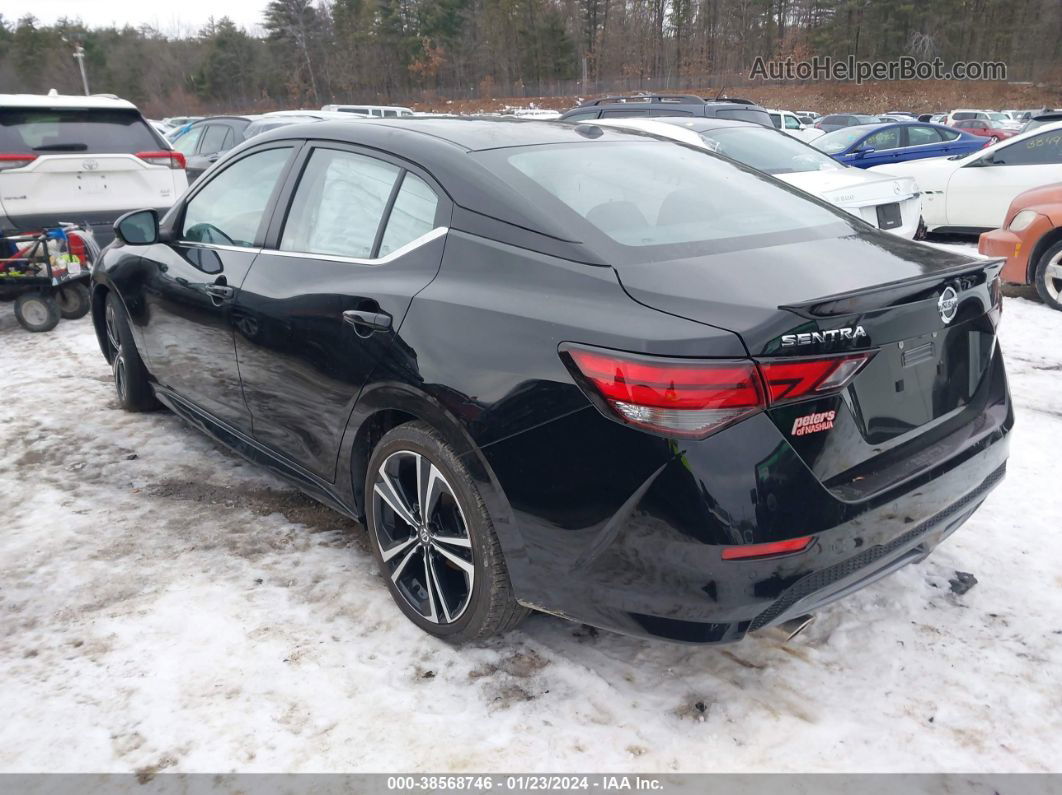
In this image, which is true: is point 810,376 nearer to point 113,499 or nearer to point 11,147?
point 113,499

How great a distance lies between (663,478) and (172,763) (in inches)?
62.7

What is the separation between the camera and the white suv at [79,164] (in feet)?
23.6

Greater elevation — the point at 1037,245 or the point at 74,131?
the point at 74,131

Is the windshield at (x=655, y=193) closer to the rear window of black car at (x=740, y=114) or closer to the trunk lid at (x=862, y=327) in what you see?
the trunk lid at (x=862, y=327)

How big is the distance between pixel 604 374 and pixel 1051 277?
254 inches

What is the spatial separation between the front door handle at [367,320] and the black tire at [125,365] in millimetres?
2507

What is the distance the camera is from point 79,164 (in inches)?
296

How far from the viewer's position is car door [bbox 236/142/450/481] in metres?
2.68

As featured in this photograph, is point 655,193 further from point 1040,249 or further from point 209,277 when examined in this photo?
point 1040,249

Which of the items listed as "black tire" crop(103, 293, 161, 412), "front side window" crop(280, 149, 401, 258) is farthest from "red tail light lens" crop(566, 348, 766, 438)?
"black tire" crop(103, 293, 161, 412)

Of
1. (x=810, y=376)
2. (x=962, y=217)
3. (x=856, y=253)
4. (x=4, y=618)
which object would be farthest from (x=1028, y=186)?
(x=4, y=618)

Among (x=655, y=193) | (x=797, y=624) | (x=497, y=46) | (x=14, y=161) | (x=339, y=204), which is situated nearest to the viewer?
(x=797, y=624)

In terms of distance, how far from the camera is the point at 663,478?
2.00 m
